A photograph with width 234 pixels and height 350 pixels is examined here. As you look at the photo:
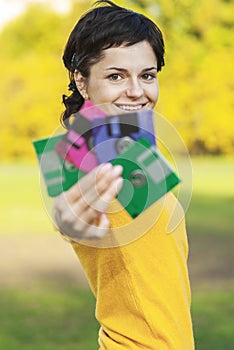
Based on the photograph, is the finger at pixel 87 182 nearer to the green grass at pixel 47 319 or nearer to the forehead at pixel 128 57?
the forehead at pixel 128 57

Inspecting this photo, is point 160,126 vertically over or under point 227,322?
over

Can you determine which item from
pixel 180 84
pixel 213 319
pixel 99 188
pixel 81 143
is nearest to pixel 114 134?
pixel 81 143

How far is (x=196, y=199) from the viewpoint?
1438 centimetres

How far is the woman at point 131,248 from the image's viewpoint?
52.7 inches

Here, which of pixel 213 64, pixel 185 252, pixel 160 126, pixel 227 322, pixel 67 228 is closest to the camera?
pixel 67 228

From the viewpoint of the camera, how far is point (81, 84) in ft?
4.71

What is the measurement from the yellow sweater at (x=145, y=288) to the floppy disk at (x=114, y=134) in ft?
1.07

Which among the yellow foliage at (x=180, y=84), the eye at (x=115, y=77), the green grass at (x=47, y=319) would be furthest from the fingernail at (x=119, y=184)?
the yellow foliage at (x=180, y=84)

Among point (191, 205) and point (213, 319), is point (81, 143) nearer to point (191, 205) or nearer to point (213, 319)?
point (213, 319)

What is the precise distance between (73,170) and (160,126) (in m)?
0.16

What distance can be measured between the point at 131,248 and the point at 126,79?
29 centimetres

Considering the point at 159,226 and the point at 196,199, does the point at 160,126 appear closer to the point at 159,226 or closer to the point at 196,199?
the point at 159,226

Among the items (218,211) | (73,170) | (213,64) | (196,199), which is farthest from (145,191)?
(213,64)

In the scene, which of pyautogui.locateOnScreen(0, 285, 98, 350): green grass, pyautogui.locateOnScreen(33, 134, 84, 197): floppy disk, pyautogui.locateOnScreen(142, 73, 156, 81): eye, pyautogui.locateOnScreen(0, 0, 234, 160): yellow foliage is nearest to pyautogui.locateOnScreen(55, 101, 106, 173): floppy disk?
pyautogui.locateOnScreen(33, 134, 84, 197): floppy disk
